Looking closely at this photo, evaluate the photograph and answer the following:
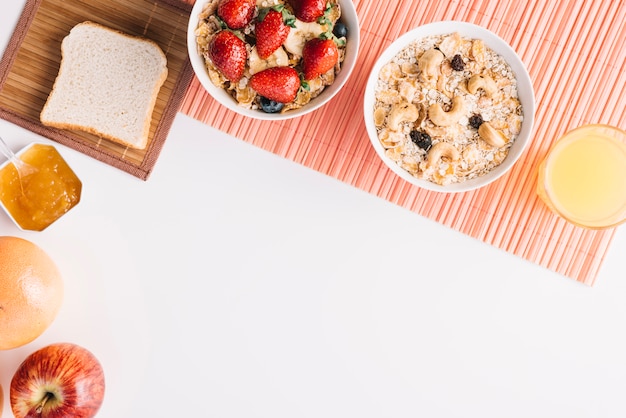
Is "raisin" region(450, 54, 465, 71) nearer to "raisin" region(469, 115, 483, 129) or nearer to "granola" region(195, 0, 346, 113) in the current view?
"raisin" region(469, 115, 483, 129)

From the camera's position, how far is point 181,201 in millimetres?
1468

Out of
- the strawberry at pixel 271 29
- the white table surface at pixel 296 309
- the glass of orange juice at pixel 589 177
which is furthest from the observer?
the white table surface at pixel 296 309

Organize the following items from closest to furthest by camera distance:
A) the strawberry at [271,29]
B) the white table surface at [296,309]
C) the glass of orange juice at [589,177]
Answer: the strawberry at [271,29]
the glass of orange juice at [589,177]
the white table surface at [296,309]

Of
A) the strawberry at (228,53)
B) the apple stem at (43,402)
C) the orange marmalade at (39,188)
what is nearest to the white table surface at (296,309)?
the orange marmalade at (39,188)

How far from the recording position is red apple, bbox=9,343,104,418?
133cm

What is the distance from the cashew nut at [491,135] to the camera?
1254 mm

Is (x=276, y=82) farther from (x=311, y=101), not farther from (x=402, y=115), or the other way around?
(x=402, y=115)

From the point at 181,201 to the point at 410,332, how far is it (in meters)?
0.62

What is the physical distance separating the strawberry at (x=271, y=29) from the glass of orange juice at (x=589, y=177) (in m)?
0.61

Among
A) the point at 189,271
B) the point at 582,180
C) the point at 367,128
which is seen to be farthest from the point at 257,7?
the point at 582,180

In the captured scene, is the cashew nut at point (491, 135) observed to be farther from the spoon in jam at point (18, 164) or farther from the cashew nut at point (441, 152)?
the spoon in jam at point (18, 164)

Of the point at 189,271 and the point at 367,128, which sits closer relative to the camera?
the point at 367,128

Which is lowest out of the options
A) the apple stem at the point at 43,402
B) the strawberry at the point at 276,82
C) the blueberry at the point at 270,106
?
the apple stem at the point at 43,402

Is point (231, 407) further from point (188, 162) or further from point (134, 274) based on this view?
point (188, 162)
